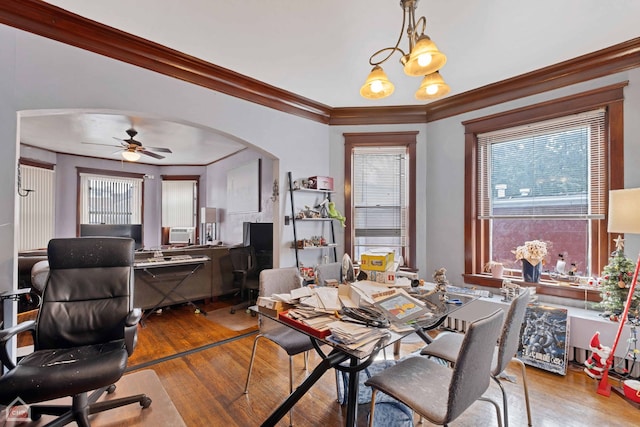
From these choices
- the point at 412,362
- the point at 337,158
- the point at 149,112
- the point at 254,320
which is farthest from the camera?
the point at 337,158

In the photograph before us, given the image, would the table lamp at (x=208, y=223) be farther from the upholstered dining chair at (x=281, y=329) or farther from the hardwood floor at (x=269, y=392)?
the upholstered dining chair at (x=281, y=329)

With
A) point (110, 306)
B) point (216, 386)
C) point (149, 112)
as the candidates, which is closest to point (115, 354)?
point (110, 306)

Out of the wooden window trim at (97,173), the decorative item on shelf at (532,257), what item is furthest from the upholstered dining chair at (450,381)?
the wooden window trim at (97,173)

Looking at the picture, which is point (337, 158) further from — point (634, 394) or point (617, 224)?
point (634, 394)

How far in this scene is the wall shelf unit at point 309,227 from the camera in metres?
3.58

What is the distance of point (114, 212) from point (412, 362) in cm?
738

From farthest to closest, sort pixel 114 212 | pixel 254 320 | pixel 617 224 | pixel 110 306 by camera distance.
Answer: pixel 114 212
pixel 254 320
pixel 617 224
pixel 110 306

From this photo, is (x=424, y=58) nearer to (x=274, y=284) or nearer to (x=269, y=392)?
(x=274, y=284)

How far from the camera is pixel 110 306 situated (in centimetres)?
201

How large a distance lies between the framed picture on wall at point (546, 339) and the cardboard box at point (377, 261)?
5.79 ft

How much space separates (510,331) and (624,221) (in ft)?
5.07

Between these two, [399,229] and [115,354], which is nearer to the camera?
[115,354]

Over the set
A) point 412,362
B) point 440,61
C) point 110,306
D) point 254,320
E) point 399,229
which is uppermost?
point 440,61

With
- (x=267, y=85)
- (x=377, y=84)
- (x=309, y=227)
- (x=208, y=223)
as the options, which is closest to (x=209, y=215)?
(x=208, y=223)
